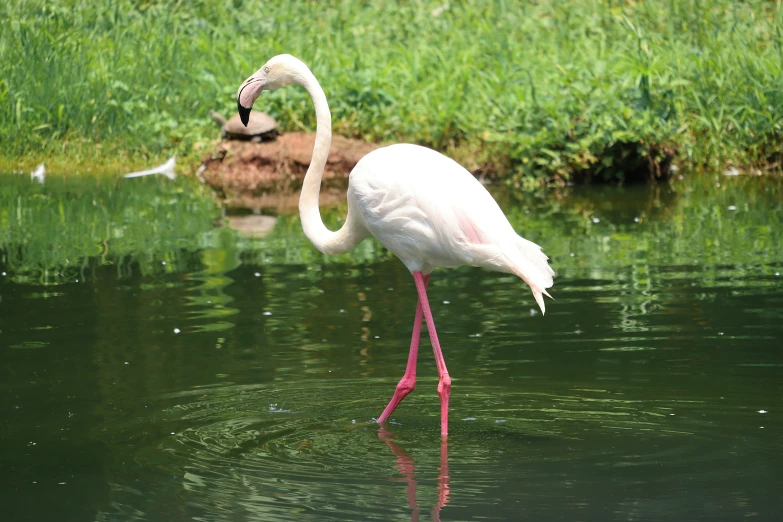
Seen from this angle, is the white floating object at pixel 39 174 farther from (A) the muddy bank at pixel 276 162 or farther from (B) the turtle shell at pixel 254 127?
(B) the turtle shell at pixel 254 127

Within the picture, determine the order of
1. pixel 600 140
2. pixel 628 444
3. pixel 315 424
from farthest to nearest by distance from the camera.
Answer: pixel 600 140
pixel 315 424
pixel 628 444

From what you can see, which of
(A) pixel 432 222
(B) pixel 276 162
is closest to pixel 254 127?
(B) pixel 276 162

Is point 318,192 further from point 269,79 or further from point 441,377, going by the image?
point 441,377

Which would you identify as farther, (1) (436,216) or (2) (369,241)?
(2) (369,241)

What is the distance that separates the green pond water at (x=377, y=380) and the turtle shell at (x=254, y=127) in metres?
A: 3.87

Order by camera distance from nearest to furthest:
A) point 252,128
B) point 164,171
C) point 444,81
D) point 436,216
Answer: point 436,216, point 252,128, point 164,171, point 444,81

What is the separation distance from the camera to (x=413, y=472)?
4.67 m

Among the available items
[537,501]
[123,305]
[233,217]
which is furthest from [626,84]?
[537,501]

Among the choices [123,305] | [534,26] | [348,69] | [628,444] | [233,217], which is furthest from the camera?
[534,26]

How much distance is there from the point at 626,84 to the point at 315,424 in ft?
28.7

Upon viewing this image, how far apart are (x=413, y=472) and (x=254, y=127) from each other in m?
9.82

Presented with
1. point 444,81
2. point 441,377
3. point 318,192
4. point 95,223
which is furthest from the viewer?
point 444,81

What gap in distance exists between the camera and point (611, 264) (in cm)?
880

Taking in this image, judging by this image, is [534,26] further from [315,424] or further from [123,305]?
[315,424]
